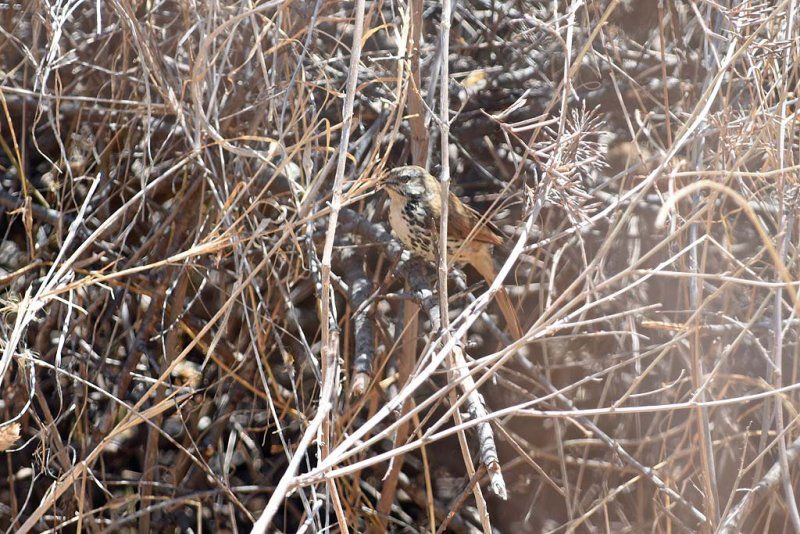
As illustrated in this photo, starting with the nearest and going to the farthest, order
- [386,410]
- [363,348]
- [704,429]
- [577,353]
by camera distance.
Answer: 1. [386,410]
2. [704,429]
3. [363,348]
4. [577,353]

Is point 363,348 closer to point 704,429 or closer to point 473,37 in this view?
point 704,429

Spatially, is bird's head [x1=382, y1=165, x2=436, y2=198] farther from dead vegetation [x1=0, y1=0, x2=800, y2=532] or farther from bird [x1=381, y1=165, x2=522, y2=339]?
dead vegetation [x1=0, y1=0, x2=800, y2=532]

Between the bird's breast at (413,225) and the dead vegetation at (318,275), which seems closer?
the dead vegetation at (318,275)

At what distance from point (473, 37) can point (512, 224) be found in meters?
0.74

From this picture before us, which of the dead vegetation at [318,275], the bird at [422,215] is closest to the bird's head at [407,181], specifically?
the bird at [422,215]

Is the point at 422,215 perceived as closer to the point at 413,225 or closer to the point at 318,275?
the point at 413,225

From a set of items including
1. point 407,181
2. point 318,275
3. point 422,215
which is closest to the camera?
point 318,275

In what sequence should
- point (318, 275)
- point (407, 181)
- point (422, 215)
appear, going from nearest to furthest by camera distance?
point (318, 275)
point (407, 181)
point (422, 215)

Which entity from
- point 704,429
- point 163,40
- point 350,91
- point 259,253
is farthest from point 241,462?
point 350,91

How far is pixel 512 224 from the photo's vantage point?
12.0 ft

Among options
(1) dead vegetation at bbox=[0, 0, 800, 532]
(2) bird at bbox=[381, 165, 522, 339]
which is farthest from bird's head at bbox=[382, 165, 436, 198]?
(1) dead vegetation at bbox=[0, 0, 800, 532]

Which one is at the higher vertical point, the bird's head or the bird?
the bird's head

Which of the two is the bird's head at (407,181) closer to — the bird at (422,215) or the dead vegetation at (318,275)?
the bird at (422,215)

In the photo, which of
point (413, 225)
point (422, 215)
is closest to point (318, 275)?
point (413, 225)
